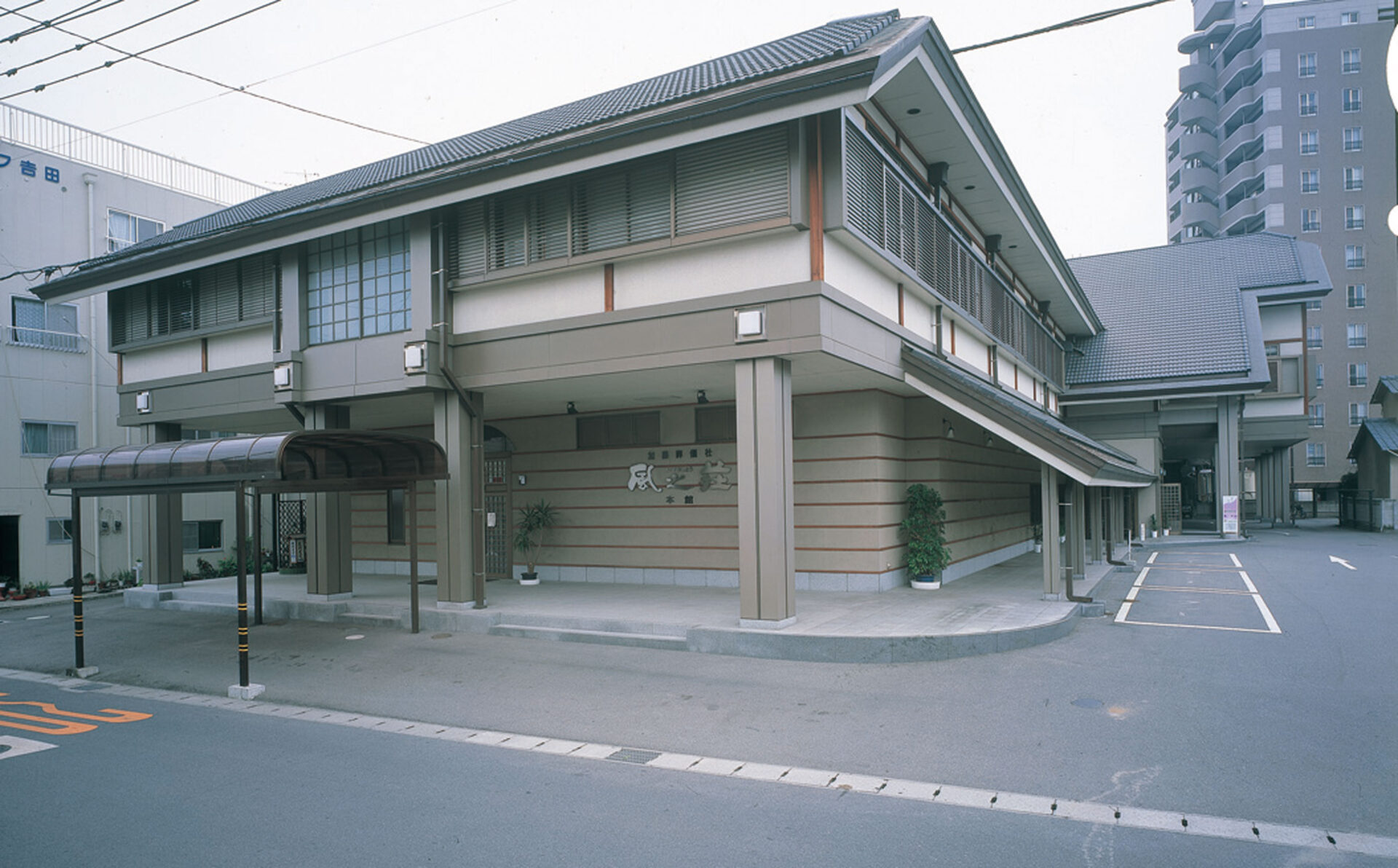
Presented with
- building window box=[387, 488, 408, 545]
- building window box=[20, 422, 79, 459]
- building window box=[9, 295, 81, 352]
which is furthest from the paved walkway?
building window box=[9, 295, 81, 352]

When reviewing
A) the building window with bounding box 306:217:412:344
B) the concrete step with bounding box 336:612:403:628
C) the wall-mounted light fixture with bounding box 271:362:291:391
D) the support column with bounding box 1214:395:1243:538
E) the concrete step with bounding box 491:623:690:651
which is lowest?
the concrete step with bounding box 336:612:403:628

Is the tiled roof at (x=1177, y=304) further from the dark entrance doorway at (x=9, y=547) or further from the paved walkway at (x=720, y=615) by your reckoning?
the dark entrance doorway at (x=9, y=547)

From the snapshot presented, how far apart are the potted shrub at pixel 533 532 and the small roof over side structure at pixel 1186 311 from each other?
63.6 feet

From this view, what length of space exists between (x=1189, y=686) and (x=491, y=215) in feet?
33.4

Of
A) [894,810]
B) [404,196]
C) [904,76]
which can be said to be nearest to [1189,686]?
[894,810]

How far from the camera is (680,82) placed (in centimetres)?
1320

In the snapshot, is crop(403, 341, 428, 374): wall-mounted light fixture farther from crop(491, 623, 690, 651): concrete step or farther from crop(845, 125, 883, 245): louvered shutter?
crop(845, 125, 883, 245): louvered shutter

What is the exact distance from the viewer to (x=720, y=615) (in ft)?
35.9

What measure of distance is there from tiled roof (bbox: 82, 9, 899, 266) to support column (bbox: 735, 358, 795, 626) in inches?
133

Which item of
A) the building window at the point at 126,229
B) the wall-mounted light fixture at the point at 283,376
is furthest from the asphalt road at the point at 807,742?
the building window at the point at 126,229

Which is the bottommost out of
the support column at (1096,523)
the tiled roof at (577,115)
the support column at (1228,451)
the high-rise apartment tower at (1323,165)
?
the support column at (1096,523)

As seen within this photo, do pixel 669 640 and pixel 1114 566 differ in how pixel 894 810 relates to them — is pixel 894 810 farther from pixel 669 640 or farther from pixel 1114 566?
pixel 1114 566

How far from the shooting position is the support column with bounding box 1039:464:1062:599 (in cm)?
1140

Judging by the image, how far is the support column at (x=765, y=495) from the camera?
967cm
